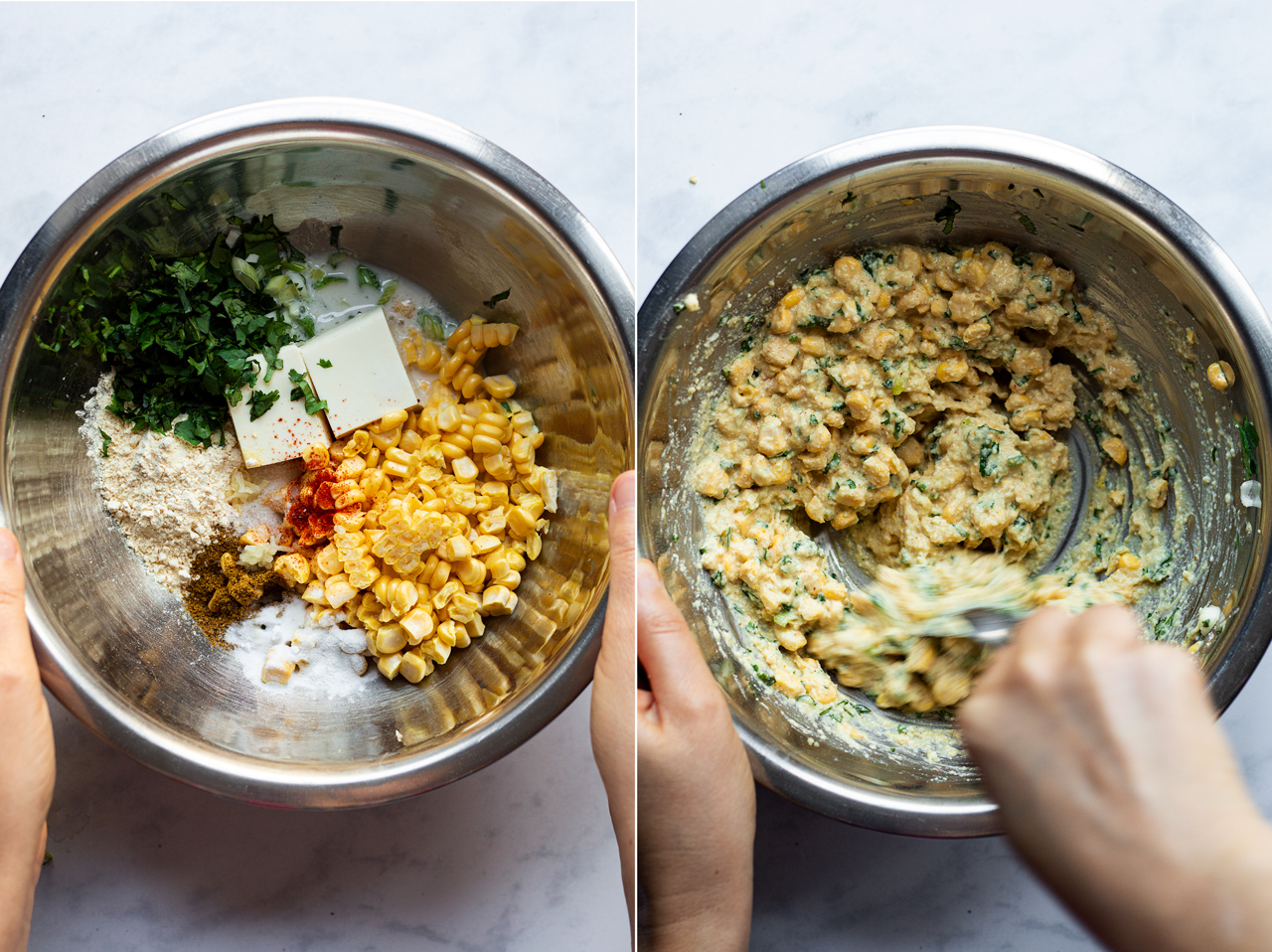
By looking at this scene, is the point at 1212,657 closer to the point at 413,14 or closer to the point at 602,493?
the point at 602,493

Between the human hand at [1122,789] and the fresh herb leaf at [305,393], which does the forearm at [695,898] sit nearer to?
the human hand at [1122,789]

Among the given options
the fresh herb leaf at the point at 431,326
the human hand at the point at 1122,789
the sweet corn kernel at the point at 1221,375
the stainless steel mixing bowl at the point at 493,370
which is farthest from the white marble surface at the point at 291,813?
the sweet corn kernel at the point at 1221,375

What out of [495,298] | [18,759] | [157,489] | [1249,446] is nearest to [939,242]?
[1249,446]

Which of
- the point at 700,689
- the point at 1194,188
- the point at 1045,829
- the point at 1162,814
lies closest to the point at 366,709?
the point at 700,689

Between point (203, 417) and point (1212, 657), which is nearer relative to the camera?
point (1212, 657)

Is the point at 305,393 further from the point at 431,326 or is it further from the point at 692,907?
the point at 692,907
